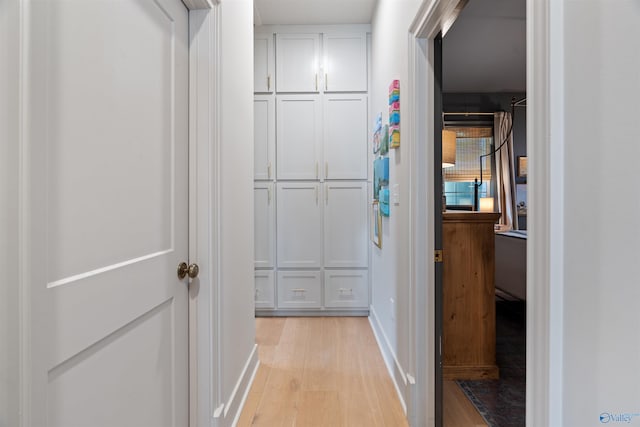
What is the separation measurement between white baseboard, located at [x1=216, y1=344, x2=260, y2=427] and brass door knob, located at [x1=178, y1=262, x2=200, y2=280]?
26.9 inches

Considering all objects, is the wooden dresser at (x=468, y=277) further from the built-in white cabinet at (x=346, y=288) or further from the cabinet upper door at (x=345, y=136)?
the cabinet upper door at (x=345, y=136)

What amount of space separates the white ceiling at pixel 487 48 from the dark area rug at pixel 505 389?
2833 mm

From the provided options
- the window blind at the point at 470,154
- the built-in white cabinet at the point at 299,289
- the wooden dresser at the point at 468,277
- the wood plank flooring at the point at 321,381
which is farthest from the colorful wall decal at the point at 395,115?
the window blind at the point at 470,154

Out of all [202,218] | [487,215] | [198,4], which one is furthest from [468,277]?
[198,4]

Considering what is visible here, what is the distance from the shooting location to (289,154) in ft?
11.1

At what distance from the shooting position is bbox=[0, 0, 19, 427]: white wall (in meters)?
0.58

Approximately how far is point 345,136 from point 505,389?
8.25 ft

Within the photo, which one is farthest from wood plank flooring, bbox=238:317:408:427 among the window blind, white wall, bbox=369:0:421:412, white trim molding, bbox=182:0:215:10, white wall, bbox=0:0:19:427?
the window blind

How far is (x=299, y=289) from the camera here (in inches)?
135

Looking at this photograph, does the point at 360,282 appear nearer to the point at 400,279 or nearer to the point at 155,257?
the point at 400,279

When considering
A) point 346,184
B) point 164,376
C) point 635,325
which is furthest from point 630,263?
point 346,184

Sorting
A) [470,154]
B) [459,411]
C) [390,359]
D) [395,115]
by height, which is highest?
[470,154]

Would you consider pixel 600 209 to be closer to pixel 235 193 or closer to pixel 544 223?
pixel 544 223

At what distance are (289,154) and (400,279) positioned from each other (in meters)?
1.92
